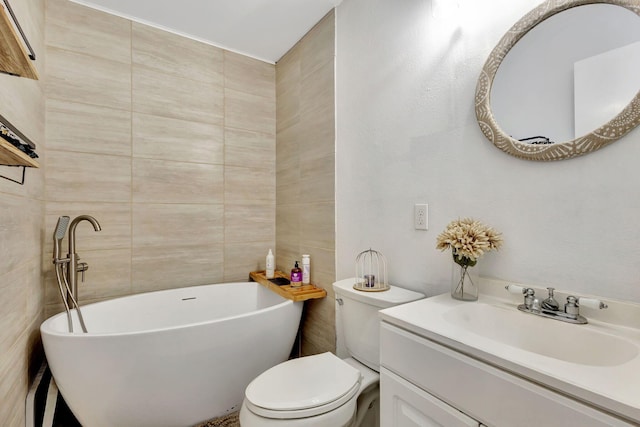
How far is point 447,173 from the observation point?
1274 millimetres

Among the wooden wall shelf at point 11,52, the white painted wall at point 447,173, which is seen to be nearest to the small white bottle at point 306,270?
the white painted wall at point 447,173

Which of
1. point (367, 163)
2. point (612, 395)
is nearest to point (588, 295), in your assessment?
point (612, 395)

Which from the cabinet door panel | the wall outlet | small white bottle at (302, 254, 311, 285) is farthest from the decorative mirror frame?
small white bottle at (302, 254, 311, 285)

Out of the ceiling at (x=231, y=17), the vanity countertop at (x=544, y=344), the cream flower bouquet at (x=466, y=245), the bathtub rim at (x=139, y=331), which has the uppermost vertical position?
the ceiling at (x=231, y=17)

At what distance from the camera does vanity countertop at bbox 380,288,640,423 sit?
1.86 feet

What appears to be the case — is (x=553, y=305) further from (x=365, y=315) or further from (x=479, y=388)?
(x=365, y=315)

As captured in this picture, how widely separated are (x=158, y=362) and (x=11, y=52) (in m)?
1.30

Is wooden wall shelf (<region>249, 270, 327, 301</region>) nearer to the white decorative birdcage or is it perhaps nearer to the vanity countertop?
the white decorative birdcage

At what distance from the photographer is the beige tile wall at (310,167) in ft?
6.46

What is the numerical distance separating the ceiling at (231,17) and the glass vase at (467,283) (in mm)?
1790

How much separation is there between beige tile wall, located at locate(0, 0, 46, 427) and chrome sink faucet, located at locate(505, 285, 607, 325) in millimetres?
1780

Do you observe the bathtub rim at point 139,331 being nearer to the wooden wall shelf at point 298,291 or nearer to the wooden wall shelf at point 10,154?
the wooden wall shelf at point 298,291

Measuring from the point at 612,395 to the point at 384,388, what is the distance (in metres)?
0.62

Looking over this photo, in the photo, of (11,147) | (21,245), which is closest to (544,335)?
(11,147)
